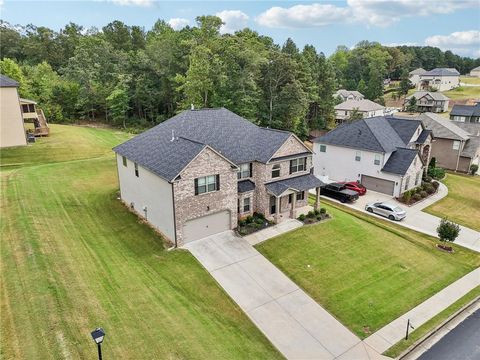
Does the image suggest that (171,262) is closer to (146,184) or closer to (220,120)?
(146,184)

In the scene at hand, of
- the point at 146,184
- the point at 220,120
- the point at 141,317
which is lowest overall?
the point at 141,317

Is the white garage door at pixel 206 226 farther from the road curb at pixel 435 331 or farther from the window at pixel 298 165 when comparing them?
the road curb at pixel 435 331

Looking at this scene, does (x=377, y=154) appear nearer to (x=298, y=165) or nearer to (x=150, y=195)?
(x=298, y=165)

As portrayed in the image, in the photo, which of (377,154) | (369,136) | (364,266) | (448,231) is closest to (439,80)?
(369,136)

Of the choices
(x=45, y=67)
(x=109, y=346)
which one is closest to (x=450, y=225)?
(x=109, y=346)

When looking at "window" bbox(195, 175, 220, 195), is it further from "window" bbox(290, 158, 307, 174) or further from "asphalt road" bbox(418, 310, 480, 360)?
"asphalt road" bbox(418, 310, 480, 360)

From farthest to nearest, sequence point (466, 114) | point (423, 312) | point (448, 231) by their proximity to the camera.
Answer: point (466, 114)
point (448, 231)
point (423, 312)

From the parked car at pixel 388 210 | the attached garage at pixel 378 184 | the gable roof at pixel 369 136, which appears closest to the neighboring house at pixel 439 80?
the gable roof at pixel 369 136
